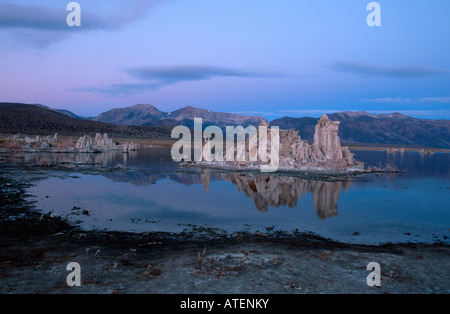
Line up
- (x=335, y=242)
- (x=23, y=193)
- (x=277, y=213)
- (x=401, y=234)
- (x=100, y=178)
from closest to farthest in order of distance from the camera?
(x=335, y=242) < (x=401, y=234) < (x=277, y=213) < (x=23, y=193) < (x=100, y=178)

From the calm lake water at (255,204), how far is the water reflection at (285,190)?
0.05 m

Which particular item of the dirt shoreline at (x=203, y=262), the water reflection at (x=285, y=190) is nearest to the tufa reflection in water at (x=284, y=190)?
the water reflection at (x=285, y=190)

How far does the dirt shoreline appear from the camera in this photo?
6.45 meters

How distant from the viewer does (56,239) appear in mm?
9492

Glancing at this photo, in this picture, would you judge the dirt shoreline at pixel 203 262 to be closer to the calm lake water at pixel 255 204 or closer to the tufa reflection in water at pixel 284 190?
the calm lake water at pixel 255 204

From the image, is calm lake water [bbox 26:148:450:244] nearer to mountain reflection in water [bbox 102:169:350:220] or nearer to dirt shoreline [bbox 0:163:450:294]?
mountain reflection in water [bbox 102:169:350:220]

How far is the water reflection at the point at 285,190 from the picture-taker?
16.6 metres

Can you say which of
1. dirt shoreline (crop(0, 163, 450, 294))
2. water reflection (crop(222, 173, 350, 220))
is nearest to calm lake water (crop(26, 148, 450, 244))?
water reflection (crop(222, 173, 350, 220))

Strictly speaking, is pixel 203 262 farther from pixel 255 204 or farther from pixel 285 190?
pixel 285 190

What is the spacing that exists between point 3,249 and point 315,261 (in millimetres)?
7668

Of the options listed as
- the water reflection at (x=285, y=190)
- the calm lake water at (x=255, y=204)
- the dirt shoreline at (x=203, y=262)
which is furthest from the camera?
the water reflection at (x=285, y=190)
